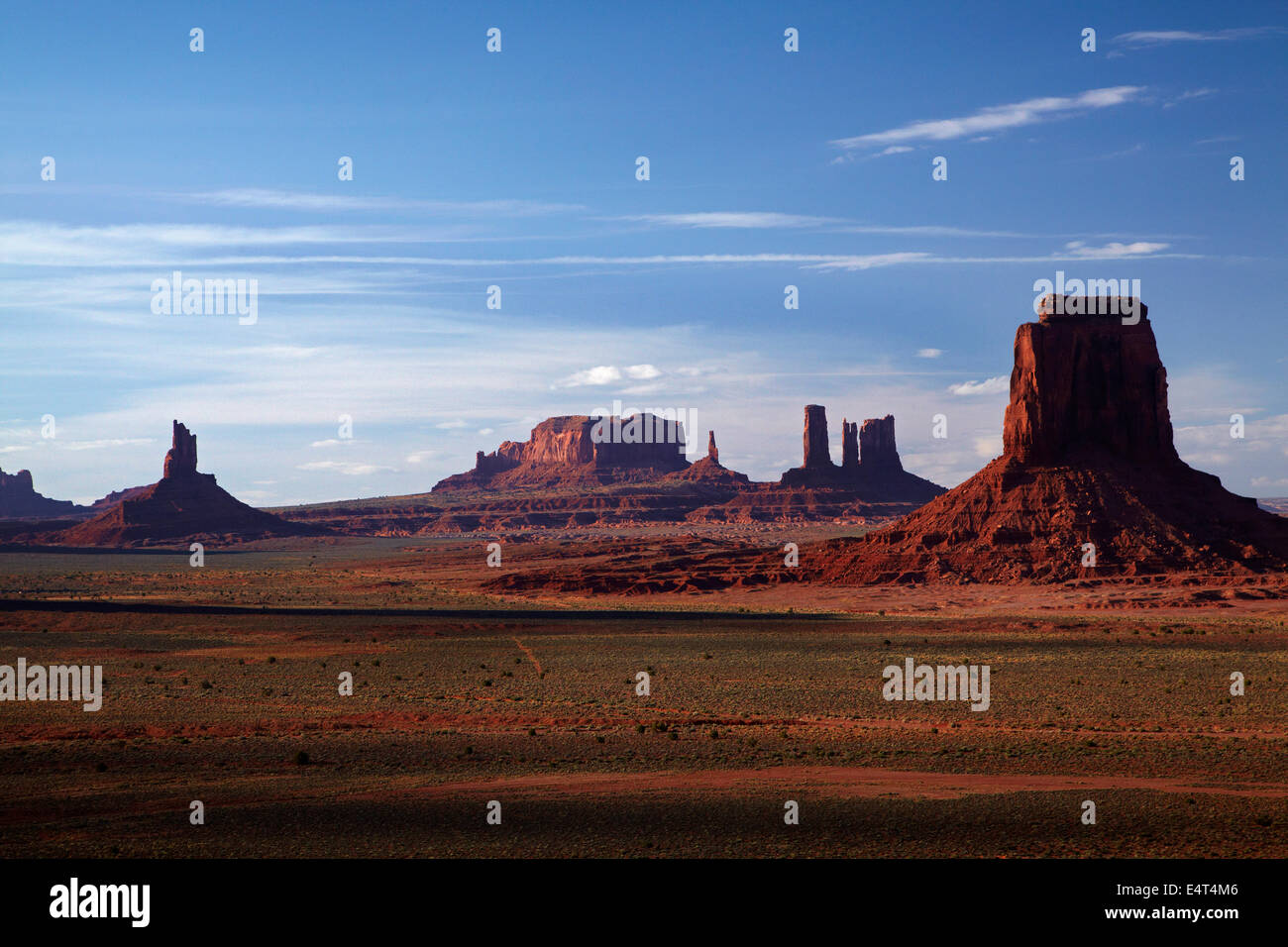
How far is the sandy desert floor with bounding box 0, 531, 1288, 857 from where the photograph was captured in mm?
17984

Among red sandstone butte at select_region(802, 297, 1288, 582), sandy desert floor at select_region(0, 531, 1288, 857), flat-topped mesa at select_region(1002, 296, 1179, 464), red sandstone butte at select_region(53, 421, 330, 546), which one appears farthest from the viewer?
red sandstone butte at select_region(53, 421, 330, 546)

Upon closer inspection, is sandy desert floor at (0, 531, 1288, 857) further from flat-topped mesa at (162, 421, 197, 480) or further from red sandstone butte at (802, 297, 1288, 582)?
flat-topped mesa at (162, 421, 197, 480)

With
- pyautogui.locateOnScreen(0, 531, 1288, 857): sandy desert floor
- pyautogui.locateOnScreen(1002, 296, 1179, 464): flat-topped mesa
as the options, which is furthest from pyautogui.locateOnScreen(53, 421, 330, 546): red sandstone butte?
pyautogui.locateOnScreen(1002, 296, 1179, 464): flat-topped mesa

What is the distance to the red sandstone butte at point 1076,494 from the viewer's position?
71.6 m

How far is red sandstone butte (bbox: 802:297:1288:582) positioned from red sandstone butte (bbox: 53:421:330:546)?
440ft

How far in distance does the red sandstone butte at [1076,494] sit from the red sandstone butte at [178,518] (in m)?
134

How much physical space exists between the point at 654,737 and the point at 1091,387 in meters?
63.9

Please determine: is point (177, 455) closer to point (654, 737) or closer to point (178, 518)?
point (178, 518)

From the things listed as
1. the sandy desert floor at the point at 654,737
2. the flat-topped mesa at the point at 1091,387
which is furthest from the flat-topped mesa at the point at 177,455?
the flat-topped mesa at the point at 1091,387

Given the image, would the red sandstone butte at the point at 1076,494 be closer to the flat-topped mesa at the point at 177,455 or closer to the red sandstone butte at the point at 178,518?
the red sandstone butte at the point at 178,518

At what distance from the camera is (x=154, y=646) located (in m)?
48.3
